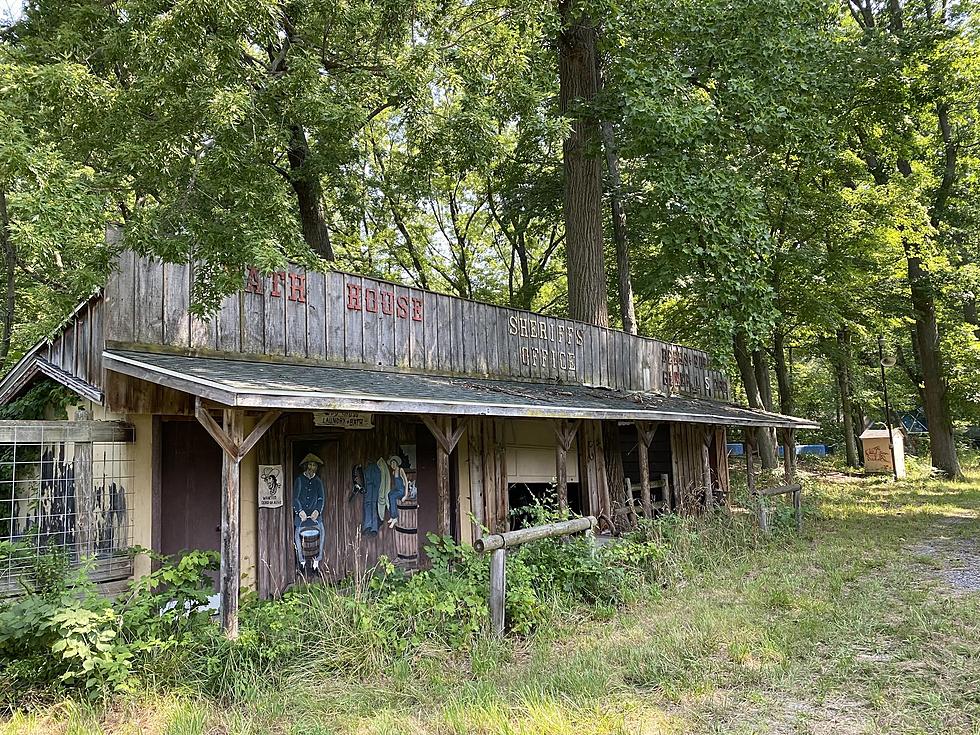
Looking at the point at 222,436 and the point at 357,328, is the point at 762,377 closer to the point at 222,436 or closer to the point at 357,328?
the point at 357,328

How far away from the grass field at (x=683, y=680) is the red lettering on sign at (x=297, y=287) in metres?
4.00

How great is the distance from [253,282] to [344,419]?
182 cm

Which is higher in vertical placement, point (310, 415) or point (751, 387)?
point (751, 387)

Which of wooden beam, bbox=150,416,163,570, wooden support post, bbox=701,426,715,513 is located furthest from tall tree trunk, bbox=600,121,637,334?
wooden beam, bbox=150,416,163,570

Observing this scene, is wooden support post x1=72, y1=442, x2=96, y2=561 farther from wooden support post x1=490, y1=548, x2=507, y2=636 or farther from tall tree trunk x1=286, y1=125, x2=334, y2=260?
tall tree trunk x1=286, y1=125, x2=334, y2=260

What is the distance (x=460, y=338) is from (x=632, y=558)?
384cm

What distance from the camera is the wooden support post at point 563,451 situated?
9.12m

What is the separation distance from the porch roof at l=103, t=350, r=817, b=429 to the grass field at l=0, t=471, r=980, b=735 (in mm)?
2046

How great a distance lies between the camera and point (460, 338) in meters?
10.4

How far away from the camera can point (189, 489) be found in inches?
286

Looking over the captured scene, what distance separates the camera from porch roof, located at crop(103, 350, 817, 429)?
553 cm

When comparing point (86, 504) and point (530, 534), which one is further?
point (530, 534)

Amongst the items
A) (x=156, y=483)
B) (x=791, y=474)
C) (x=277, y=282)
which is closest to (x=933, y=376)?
(x=791, y=474)

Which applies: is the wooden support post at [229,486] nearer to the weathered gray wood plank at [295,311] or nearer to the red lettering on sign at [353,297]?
the weathered gray wood plank at [295,311]
